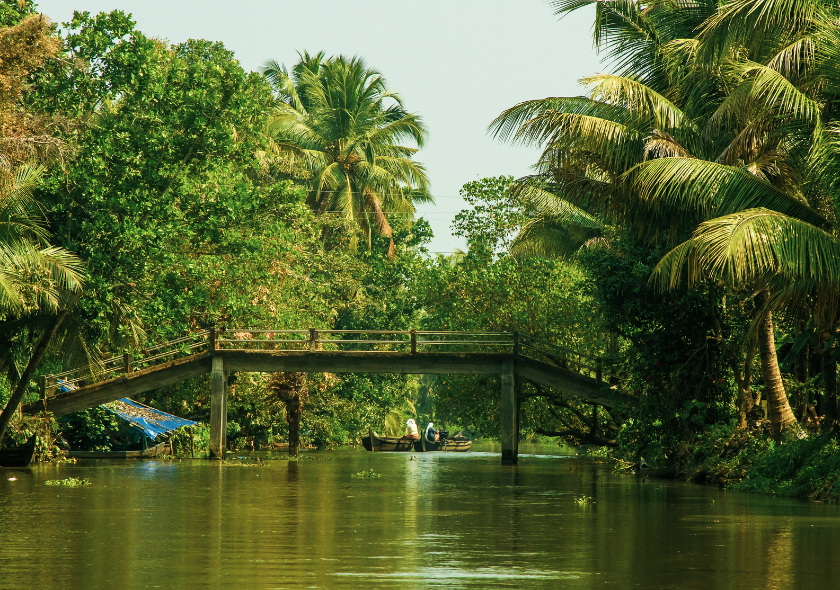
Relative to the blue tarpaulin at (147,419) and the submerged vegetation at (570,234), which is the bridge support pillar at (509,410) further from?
the blue tarpaulin at (147,419)

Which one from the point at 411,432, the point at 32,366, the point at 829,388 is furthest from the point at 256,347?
the point at 829,388

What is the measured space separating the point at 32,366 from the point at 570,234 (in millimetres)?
15835

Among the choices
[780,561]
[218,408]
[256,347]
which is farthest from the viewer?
[256,347]

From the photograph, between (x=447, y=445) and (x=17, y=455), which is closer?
(x=17, y=455)

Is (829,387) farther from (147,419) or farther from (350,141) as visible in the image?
(350,141)

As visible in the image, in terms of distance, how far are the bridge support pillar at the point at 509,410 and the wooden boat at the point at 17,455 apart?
1283 cm

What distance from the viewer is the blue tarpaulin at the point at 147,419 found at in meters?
30.8

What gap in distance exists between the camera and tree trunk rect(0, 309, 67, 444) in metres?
23.2

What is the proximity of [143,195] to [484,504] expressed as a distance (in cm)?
1257

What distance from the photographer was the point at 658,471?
22297 millimetres

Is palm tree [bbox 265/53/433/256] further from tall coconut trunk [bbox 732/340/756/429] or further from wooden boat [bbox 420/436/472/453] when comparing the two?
tall coconut trunk [bbox 732/340/756/429]

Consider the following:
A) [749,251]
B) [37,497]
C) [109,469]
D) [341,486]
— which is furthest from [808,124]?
[109,469]

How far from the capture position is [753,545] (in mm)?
10219

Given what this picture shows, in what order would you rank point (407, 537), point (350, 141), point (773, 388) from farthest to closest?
point (350, 141) < point (773, 388) < point (407, 537)
